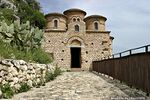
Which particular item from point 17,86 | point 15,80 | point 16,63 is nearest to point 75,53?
point 16,63

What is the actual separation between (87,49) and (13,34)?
58.1ft

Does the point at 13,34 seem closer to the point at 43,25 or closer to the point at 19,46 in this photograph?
the point at 19,46

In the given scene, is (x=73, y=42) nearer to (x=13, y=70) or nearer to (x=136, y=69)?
(x=136, y=69)

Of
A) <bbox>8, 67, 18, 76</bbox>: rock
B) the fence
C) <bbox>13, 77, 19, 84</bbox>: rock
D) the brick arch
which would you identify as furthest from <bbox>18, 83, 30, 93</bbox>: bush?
the brick arch

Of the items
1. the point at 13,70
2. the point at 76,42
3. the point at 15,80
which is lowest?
the point at 15,80

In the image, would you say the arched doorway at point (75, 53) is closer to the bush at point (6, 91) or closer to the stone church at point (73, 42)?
the stone church at point (73, 42)

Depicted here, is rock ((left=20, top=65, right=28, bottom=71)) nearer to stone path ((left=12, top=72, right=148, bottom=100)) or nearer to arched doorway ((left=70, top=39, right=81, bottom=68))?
stone path ((left=12, top=72, right=148, bottom=100))

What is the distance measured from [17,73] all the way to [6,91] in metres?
1.32

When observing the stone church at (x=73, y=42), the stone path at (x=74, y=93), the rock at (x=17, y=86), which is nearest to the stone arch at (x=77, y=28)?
the stone church at (x=73, y=42)

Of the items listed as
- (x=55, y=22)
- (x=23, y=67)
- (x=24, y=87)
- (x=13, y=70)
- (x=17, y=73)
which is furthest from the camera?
(x=55, y=22)

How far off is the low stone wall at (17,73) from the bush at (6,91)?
0.61 ft

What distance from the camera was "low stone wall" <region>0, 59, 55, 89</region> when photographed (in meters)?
8.30

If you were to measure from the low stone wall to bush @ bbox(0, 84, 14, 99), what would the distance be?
0.61 feet

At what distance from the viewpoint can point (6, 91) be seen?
7965 millimetres
